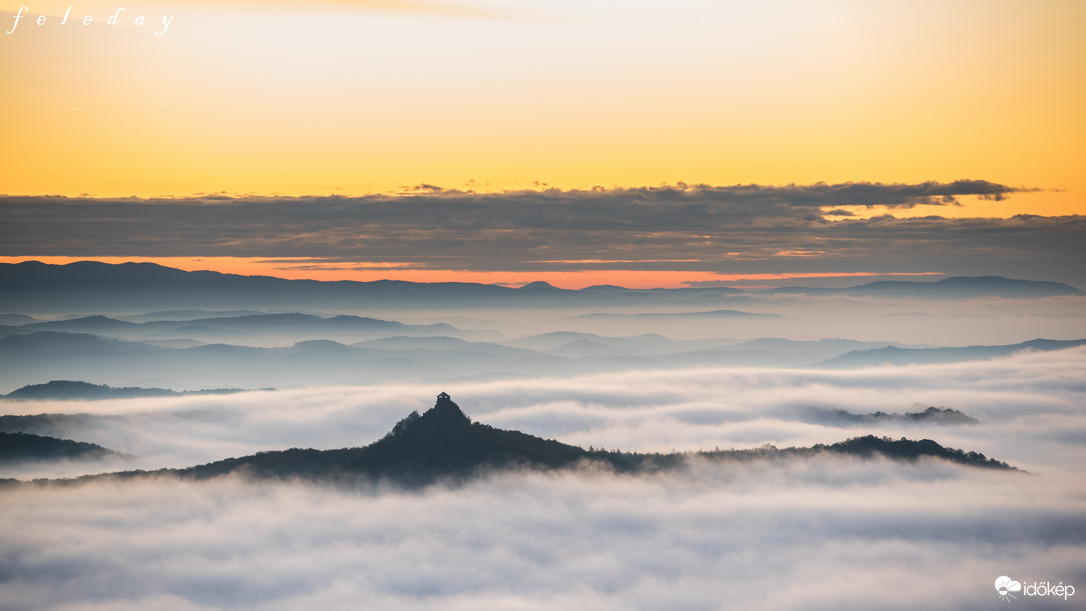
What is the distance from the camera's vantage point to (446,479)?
7574 inches

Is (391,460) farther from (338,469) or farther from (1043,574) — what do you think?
(1043,574)

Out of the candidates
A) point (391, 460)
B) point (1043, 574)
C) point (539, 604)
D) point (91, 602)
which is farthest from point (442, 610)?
point (1043, 574)

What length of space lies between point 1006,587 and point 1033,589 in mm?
7596

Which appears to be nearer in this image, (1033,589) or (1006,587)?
(1006,587)

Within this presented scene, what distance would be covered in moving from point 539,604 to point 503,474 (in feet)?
90.9

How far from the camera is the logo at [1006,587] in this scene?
615 feet

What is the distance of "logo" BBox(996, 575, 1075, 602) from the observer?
7490 inches

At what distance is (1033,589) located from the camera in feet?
646

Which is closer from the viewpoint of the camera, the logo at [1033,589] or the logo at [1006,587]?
the logo at [1006,587]

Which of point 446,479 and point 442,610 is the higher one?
point 446,479

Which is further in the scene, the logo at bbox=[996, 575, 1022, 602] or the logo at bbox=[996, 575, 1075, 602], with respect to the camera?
the logo at bbox=[996, 575, 1075, 602]

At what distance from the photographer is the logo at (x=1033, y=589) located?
19025cm

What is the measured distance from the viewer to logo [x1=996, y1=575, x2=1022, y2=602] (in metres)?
188

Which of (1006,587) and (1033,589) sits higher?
(1006,587)
